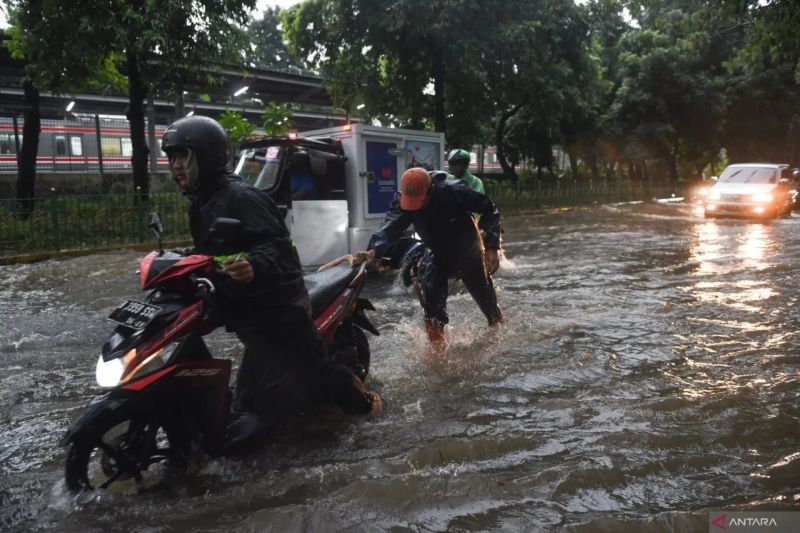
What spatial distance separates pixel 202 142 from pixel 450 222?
251 centimetres

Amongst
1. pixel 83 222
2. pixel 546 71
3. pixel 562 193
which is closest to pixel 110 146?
pixel 83 222

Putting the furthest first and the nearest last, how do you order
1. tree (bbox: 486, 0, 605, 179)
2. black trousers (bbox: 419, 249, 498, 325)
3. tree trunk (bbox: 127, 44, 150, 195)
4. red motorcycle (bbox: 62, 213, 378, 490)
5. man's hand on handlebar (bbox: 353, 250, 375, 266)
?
tree (bbox: 486, 0, 605, 179), tree trunk (bbox: 127, 44, 150, 195), black trousers (bbox: 419, 249, 498, 325), man's hand on handlebar (bbox: 353, 250, 375, 266), red motorcycle (bbox: 62, 213, 378, 490)

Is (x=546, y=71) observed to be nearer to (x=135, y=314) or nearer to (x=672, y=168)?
(x=672, y=168)

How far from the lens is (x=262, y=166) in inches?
335

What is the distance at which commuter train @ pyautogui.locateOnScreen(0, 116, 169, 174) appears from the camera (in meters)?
23.3

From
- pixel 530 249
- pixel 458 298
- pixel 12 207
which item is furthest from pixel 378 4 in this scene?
pixel 458 298

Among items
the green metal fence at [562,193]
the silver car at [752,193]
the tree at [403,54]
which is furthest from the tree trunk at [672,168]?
the tree at [403,54]

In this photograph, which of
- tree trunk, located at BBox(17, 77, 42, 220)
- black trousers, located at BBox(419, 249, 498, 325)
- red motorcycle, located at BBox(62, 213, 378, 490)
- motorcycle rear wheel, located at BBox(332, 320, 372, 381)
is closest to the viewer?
red motorcycle, located at BBox(62, 213, 378, 490)

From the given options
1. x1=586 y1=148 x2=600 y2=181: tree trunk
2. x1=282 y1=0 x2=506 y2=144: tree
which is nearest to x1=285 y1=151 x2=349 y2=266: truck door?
x1=282 y1=0 x2=506 y2=144: tree

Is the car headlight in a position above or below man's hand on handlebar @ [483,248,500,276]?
above

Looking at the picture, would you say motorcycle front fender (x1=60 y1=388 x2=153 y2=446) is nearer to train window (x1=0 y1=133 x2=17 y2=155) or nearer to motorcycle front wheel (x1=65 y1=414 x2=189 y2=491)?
motorcycle front wheel (x1=65 y1=414 x2=189 y2=491)

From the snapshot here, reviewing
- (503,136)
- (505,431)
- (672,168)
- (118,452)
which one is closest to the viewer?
(118,452)

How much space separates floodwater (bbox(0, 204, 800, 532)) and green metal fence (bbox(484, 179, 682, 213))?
15167 mm

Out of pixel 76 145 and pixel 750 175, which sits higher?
pixel 76 145
